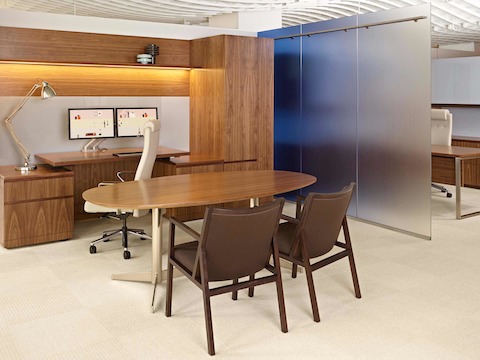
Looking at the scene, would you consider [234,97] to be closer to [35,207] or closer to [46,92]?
[46,92]

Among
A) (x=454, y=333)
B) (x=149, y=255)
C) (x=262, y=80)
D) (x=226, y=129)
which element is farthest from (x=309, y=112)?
(x=454, y=333)

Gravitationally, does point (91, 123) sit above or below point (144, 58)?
below

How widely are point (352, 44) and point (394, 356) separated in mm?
4284

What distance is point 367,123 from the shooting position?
6.51 m

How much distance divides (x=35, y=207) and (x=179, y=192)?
209 cm


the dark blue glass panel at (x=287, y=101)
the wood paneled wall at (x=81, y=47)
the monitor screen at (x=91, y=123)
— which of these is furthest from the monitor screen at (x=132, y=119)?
the dark blue glass panel at (x=287, y=101)

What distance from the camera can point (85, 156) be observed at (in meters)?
6.26

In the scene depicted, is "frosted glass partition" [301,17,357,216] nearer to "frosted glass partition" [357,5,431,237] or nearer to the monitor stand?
"frosted glass partition" [357,5,431,237]

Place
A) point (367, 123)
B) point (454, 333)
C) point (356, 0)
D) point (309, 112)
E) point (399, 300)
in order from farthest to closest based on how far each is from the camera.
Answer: point (356, 0), point (309, 112), point (367, 123), point (399, 300), point (454, 333)

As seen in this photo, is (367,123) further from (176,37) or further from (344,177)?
(176,37)

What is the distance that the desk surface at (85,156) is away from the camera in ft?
19.4

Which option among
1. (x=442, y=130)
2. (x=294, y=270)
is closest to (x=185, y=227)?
(x=294, y=270)

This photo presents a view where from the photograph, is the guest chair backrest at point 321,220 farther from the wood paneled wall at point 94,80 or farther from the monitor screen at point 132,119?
the wood paneled wall at point 94,80

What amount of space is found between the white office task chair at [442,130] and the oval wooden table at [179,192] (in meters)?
4.18
